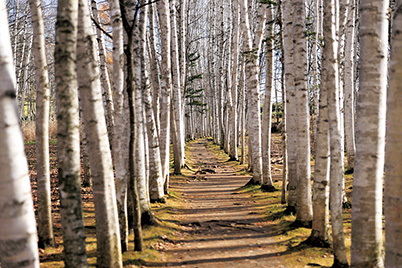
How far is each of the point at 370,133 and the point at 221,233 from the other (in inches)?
170

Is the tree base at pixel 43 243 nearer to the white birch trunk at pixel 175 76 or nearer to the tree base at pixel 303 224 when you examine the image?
the tree base at pixel 303 224

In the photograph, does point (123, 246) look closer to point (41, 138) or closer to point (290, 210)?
point (41, 138)

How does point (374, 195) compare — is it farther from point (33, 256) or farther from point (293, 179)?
point (293, 179)

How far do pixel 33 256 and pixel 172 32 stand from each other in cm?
1106

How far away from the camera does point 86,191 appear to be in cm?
901

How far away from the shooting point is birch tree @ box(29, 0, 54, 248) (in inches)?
192

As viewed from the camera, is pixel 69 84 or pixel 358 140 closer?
pixel 69 84

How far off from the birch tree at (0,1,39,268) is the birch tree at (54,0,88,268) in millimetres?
672

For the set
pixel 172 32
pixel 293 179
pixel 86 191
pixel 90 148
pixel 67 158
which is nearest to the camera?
pixel 67 158

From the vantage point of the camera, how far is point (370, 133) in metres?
2.93

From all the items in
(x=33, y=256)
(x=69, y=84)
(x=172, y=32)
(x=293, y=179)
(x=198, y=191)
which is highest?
(x=172, y=32)

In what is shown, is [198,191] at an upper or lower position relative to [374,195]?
lower

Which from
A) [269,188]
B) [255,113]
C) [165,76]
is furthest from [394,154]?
[255,113]

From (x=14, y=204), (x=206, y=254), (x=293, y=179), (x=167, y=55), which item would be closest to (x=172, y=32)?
(x=167, y=55)
